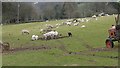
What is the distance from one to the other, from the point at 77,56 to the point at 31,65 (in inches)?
206

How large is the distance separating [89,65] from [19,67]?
472 centimetres

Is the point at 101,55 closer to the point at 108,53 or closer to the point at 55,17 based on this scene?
the point at 108,53

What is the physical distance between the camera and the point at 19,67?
21.3 meters

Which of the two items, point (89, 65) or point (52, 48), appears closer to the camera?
point (89, 65)

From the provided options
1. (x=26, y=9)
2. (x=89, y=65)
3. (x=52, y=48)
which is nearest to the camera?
(x=89, y=65)

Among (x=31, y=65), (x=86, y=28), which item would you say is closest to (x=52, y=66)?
(x=31, y=65)

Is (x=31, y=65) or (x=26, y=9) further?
(x=26, y=9)

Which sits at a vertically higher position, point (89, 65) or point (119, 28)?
point (119, 28)

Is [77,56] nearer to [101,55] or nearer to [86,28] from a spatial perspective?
[101,55]

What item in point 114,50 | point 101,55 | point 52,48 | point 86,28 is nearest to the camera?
point 101,55

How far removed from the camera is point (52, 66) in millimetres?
21234

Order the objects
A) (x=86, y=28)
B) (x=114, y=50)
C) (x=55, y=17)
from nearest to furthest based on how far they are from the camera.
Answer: (x=114, y=50)
(x=86, y=28)
(x=55, y=17)

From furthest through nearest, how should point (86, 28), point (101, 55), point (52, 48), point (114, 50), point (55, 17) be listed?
point (55, 17)
point (86, 28)
point (52, 48)
point (114, 50)
point (101, 55)

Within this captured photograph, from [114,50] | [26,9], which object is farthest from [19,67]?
[26,9]
